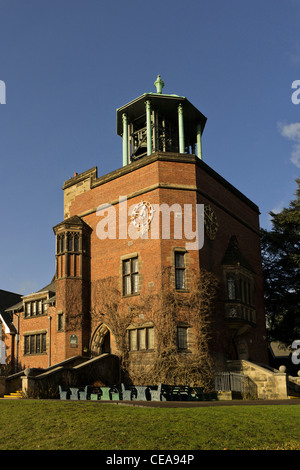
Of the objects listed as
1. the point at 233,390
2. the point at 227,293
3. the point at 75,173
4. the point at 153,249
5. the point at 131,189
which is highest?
the point at 75,173

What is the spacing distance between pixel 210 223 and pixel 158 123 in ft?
30.6

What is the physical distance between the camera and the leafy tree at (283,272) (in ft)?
120

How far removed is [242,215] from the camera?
110ft

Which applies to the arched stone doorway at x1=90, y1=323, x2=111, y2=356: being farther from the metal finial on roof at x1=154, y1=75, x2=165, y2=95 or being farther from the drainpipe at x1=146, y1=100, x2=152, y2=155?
the metal finial on roof at x1=154, y1=75, x2=165, y2=95

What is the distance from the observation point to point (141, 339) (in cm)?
2567

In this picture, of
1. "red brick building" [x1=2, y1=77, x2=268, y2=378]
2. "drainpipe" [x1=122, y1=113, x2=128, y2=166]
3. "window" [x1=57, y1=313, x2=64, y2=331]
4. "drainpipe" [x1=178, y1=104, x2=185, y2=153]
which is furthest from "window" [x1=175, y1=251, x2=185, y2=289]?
"drainpipe" [x1=122, y1=113, x2=128, y2=166]

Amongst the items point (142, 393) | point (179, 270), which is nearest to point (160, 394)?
point (142, 393)


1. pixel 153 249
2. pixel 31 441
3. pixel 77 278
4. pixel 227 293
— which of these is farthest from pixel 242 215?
pixel 31 441

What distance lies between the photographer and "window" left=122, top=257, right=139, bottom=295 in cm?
2688

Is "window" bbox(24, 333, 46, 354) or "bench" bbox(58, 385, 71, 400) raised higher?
"window" bbox(24, 333, 46, 354)

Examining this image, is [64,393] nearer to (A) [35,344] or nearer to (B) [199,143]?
(A) [35,344]

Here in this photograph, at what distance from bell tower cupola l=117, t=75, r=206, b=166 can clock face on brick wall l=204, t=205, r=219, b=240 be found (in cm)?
461
